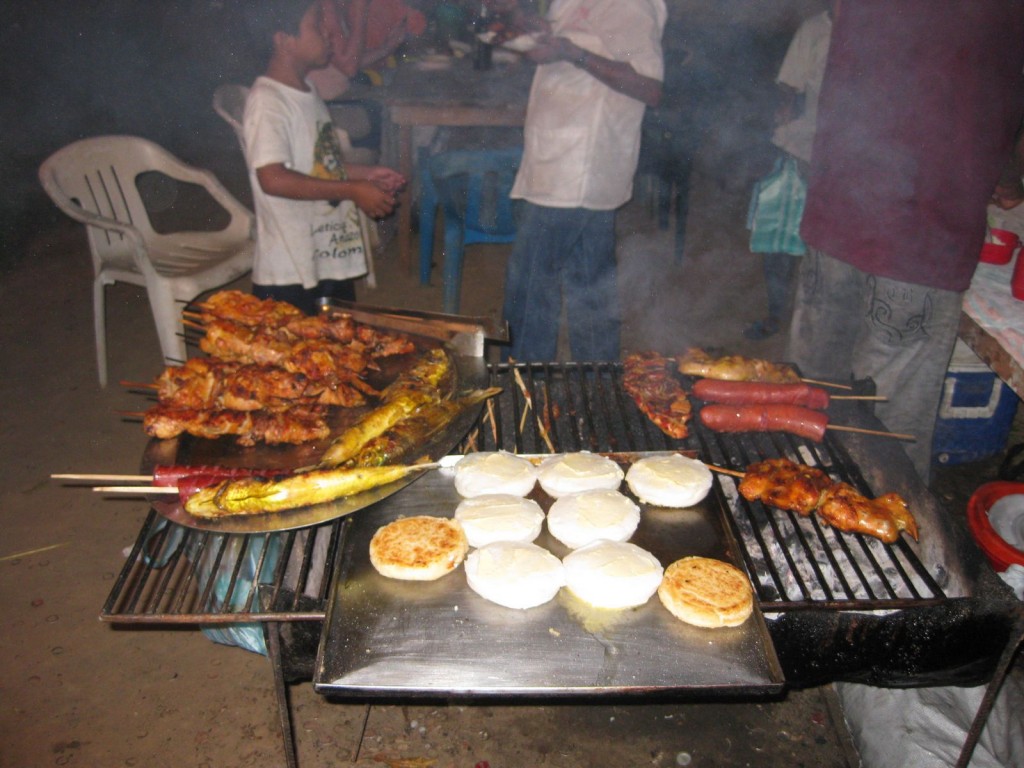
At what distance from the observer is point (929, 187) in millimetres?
4191

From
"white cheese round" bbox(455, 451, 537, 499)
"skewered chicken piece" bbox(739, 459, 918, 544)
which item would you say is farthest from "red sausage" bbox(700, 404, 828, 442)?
"white cheese round" bbox(455, 451, 537, 499)

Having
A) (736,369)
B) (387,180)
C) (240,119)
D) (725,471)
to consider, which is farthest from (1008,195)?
(240,119)

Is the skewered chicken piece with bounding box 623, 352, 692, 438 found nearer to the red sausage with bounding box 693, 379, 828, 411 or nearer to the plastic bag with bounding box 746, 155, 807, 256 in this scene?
the red sausage with bounding box 693, 379, 828, 411

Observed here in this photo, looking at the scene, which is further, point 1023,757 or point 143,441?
point 143,441

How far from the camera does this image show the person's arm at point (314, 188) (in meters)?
4.74

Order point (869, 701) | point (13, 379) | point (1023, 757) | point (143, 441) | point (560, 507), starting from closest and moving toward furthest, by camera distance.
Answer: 1. point (560, 507)
2. point (1023, 757)
3. point (869, 701)
4. point (143, 441)
5. point (13, 379)

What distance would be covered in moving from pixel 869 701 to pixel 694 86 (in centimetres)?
876

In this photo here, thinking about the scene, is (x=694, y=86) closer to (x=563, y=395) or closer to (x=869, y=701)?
(x=563, y=395)

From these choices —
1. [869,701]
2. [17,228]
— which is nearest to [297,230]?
[869,701]

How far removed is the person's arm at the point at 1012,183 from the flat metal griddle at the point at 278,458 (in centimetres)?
421

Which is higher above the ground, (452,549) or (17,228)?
(452,549)

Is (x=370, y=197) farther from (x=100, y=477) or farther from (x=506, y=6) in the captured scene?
(x=100, y=477)

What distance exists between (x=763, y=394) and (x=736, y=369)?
0.35 meters

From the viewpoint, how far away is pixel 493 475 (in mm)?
2990
